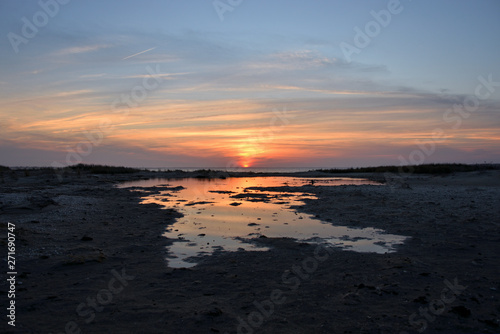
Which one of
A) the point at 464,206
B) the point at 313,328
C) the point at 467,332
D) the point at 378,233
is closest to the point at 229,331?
the point at 313,328

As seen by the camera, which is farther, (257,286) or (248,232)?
(248,232)

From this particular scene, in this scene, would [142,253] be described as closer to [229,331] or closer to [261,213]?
[229,331]

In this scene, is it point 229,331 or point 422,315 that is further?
point 422,315

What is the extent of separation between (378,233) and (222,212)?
9.15 meters

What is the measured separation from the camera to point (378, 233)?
13148 millimetres

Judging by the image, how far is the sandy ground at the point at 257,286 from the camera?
584cm

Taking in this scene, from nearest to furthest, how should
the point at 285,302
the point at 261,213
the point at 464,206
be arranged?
1. the point at 285,302
2. the point at 464,206
3. the point at 261,213

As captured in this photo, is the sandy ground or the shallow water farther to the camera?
the shallow water

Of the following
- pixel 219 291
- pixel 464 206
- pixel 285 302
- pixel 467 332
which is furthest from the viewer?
pixel 464 206

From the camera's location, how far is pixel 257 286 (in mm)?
7613

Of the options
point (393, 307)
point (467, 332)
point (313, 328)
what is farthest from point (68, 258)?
point (467, 332)

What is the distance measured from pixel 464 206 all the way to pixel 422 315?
14057mm

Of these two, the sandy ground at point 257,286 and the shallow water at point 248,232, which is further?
the shallow water at point 248,232

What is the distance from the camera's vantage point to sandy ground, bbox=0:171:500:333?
5844 millimetres
